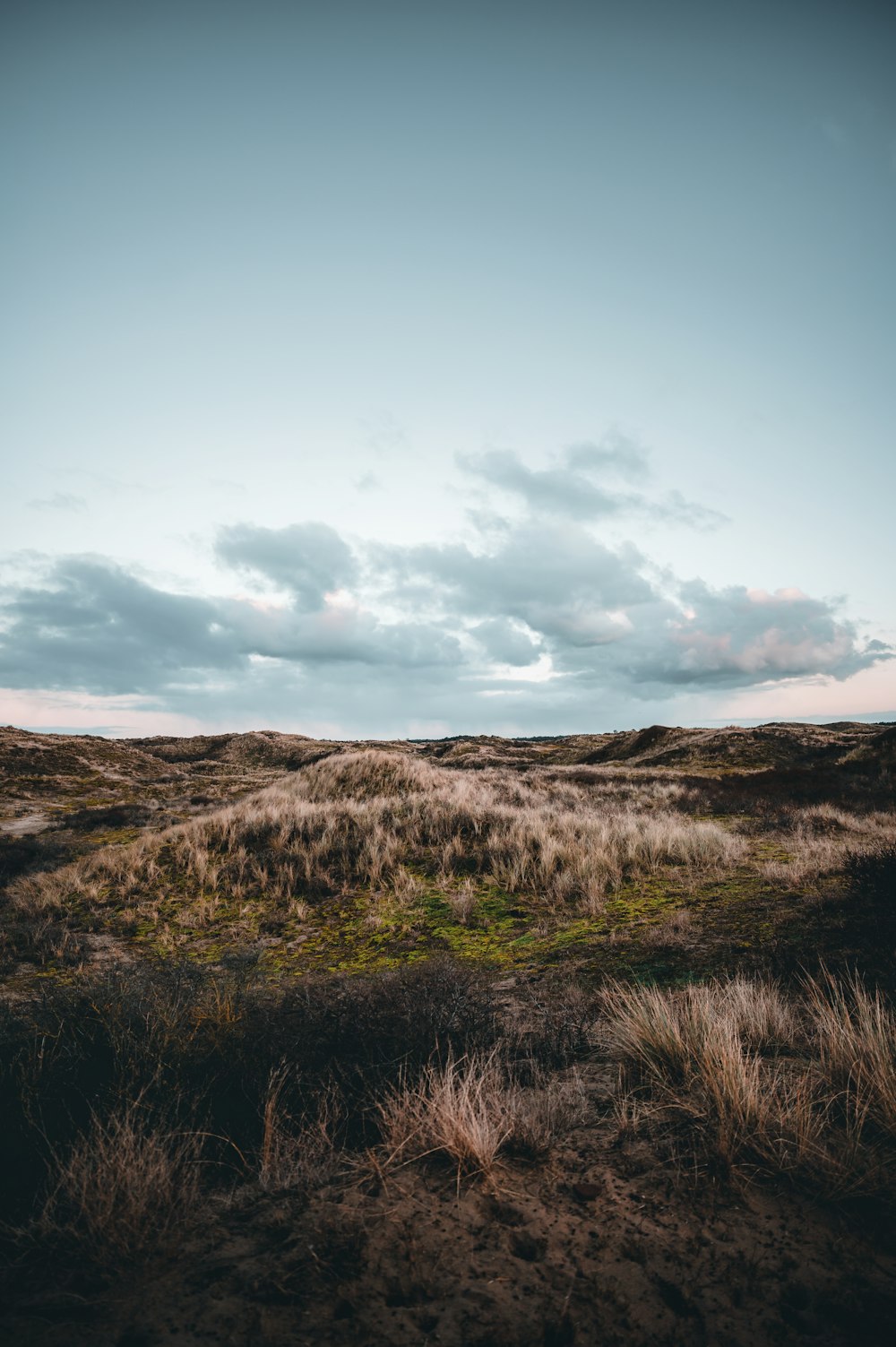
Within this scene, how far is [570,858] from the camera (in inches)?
379

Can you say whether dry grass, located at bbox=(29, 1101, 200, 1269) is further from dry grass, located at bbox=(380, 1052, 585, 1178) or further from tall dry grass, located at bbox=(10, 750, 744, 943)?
tall dry grass, located at bbox=(10, 750, 744, 943)

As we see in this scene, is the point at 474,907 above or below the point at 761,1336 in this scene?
below

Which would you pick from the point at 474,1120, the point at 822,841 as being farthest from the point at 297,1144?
the point at 822,841

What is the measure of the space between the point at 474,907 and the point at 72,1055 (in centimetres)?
545

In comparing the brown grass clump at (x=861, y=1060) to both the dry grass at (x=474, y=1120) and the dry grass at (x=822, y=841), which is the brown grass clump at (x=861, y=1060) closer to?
the dry grass at (x=474, y=1120)

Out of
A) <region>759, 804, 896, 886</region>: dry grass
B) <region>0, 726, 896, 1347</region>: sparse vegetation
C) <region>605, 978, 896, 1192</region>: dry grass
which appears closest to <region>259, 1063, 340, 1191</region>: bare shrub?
<region>0, 726, 896, 1347</region>: sparse vegetation

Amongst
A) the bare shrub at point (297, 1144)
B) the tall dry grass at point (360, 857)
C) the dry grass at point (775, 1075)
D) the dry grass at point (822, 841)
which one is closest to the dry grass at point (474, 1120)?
the bare shrub at point (297, 1144)

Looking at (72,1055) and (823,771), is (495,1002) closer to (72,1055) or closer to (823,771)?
(72,1055)

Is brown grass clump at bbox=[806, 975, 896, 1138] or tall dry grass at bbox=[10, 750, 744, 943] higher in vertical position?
brown grass clump at bbox=[806, 975, 896, 1138]

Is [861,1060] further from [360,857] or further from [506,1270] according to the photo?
[360,857]

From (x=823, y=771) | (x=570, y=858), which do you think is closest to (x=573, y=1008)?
(x=570, y=858)

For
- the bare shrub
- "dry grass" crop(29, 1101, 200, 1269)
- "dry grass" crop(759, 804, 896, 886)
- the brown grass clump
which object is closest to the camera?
"dry grass" crop(29, 1101, 200, 1269)

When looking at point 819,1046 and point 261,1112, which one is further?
point 819,1046

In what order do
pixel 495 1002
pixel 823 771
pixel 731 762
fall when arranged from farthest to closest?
pixel 731 762 < pixel 823 771 < pixel 495 1002
